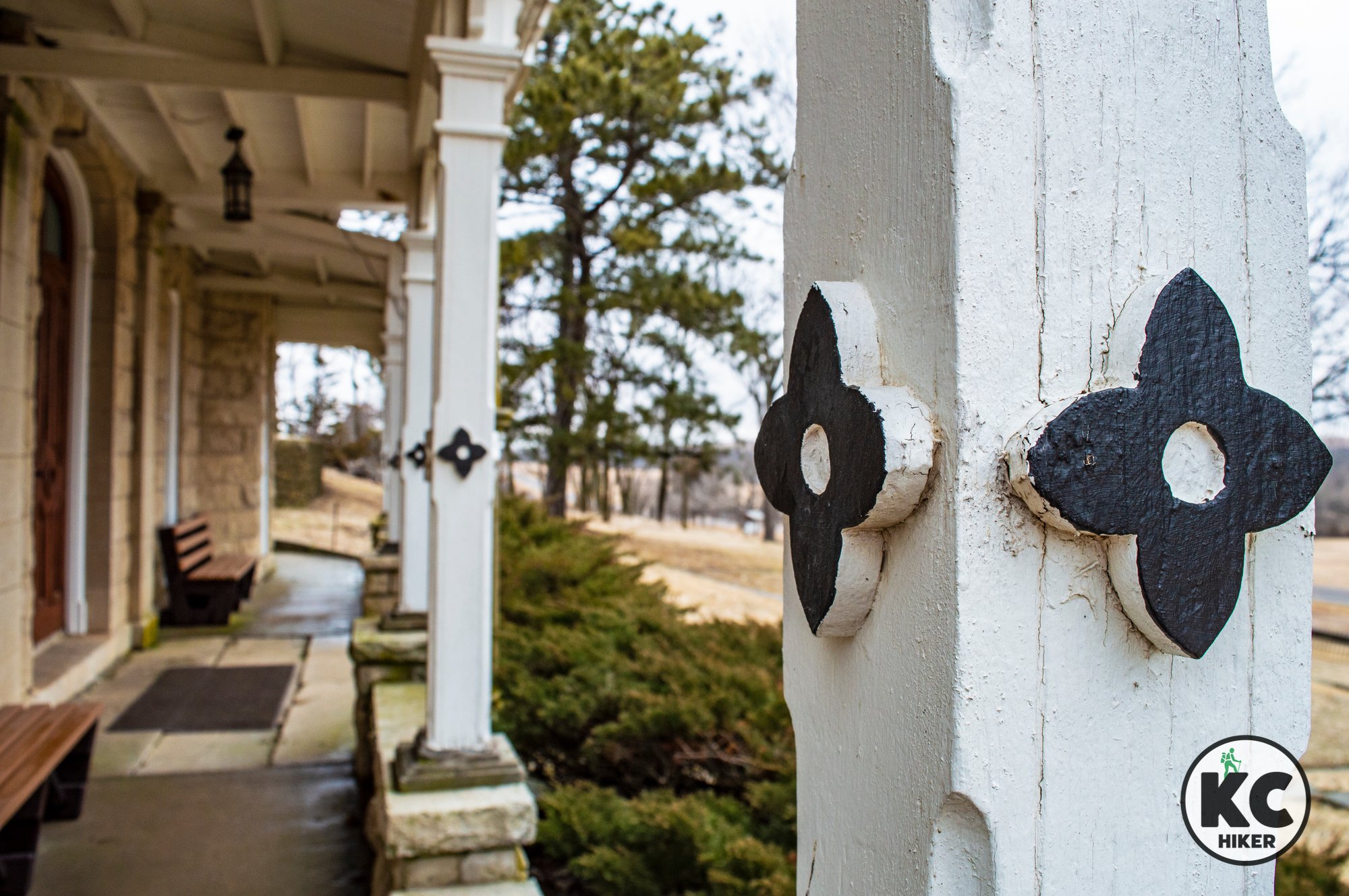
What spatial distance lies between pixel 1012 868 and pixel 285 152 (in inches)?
260

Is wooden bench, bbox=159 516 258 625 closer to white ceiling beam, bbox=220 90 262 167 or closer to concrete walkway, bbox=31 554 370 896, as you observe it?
concrete walkway, bbox=31 554 370 896

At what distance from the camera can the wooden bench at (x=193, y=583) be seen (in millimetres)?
6945

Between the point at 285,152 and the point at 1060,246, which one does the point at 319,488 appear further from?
the point at 1060,246

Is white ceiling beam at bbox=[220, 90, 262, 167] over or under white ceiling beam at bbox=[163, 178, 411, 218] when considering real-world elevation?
over

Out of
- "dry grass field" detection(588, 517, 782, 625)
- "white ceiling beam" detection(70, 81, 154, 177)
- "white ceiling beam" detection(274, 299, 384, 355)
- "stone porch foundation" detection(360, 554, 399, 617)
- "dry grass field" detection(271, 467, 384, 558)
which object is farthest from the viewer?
"dry grass field" detection(271, 467, 384, 558)

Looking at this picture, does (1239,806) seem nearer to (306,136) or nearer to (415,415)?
(415,415)

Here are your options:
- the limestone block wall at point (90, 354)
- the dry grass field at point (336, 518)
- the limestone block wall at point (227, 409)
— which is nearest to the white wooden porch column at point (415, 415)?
the limestone block wall at point (90, 354)

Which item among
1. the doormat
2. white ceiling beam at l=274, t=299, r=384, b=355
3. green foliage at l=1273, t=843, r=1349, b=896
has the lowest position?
the doormat

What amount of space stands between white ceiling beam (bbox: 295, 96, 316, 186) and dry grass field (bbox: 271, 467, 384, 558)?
17.9 feet

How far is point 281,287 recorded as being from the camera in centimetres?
895

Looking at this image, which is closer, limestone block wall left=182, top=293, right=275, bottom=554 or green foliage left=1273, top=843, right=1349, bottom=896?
green foliage left=1273, top=843, right=1349, bottom=896

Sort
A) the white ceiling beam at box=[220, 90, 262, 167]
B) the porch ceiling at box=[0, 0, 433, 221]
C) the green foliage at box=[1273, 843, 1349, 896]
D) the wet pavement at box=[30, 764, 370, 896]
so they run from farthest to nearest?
the white ceiling beam at box=[220, 90, 262, 167], the porch ceiling at box=[0, 0, 433, 221], the wet pavement at box=[30, 764, 370, 896], the green foliage at box=[1273, 843, 1349, 896]

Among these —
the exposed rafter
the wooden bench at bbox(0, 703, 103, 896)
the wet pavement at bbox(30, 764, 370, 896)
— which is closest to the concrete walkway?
the wet pavement at bbox(30, 764, 370, 896)

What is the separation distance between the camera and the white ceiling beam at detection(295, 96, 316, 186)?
5125mm
